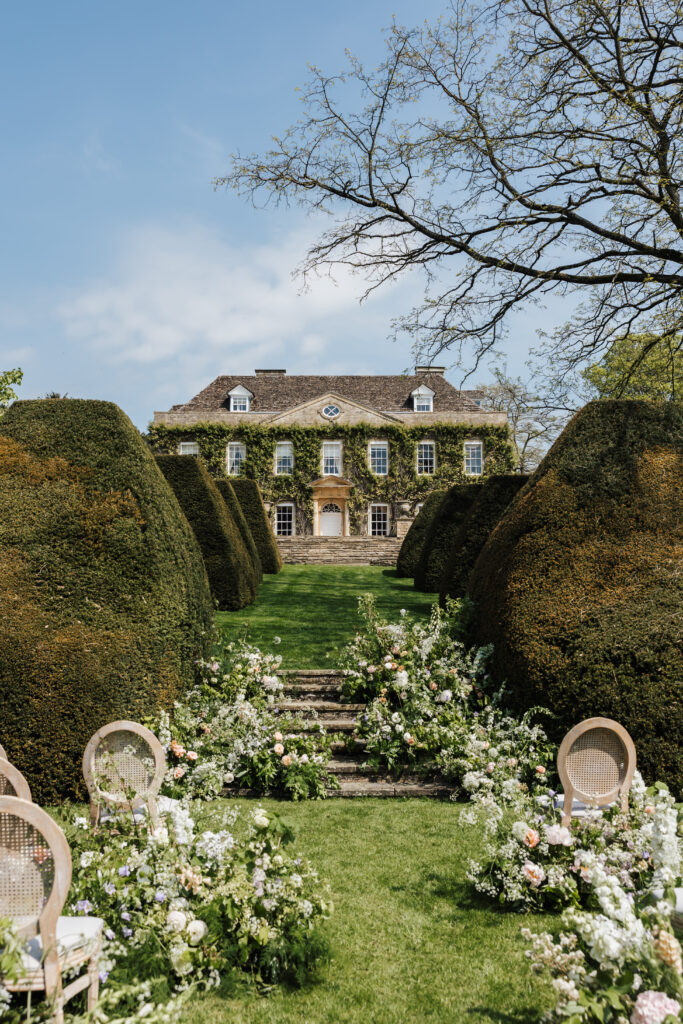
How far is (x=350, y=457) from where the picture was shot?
38031mm

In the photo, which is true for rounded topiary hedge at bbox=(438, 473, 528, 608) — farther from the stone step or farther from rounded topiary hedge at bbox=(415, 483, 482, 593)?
the stone step

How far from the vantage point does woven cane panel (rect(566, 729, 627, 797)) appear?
452 cm

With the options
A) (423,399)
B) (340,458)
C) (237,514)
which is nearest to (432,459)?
(423,399)

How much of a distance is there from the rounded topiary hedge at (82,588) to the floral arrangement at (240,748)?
33 cm

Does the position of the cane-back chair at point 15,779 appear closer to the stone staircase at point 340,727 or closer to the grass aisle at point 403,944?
the grass aisle at point 403,944

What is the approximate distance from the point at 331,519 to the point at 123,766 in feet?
111

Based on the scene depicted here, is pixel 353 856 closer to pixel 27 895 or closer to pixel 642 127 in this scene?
pixel 27 895

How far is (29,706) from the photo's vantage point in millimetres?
6125

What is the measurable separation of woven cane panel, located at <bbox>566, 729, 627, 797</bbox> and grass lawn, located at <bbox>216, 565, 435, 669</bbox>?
5.25 metres

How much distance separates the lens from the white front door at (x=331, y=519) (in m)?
38.1

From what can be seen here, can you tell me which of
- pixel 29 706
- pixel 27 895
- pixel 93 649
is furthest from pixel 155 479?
pixel 27 895

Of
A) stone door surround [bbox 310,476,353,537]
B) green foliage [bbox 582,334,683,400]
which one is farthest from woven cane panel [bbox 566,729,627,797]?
stone door surround [bbox 310,476,353,537]

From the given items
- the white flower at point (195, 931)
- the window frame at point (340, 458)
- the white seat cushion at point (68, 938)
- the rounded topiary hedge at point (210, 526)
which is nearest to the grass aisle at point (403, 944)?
the white flower at point (195, 931)

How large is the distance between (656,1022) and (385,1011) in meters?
1.69
